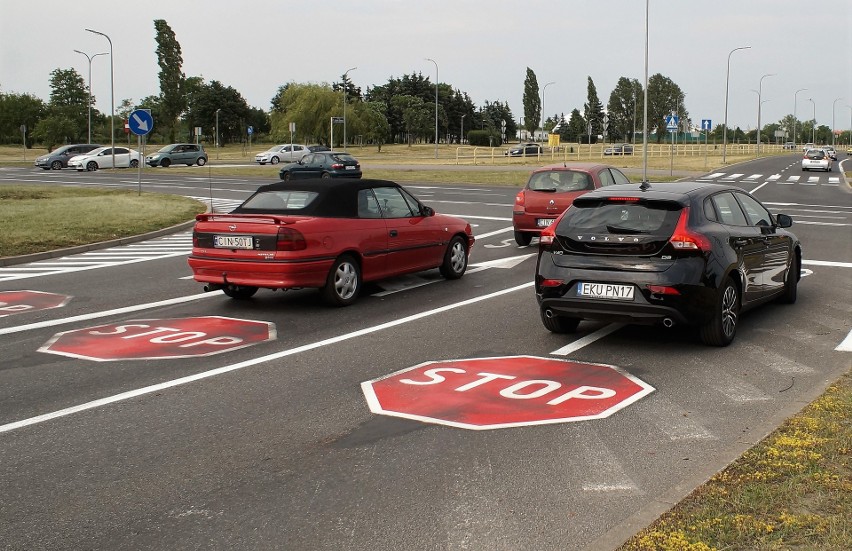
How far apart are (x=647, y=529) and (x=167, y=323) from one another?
271 inches

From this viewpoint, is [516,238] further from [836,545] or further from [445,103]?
[445,103]

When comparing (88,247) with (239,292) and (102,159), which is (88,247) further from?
(102,159)

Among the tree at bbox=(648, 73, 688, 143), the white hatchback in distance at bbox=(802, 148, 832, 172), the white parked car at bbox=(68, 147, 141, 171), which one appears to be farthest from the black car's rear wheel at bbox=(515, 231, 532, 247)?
the tree at bbox=(648, 73, 688, 143)

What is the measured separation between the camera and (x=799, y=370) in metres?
7.61

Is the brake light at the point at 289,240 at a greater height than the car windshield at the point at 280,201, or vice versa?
the car windshield at the point at 280,201

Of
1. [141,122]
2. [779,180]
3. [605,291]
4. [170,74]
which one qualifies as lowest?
[605,291]

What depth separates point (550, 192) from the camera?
17.0 meters

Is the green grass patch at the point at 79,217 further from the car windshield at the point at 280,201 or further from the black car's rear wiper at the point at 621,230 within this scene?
the black car's rear wiper at the point at 621,230

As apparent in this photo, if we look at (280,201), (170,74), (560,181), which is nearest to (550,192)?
(560,181)

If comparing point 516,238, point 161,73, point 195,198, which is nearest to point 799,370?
point 516,238

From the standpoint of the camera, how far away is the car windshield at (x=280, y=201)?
10.9 meters

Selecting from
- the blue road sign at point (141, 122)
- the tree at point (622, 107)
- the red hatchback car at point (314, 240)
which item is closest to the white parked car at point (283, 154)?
the blue road sign at point (141, 122)

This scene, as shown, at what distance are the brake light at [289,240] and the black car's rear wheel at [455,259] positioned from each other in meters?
3.15

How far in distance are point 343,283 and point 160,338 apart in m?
2.50
